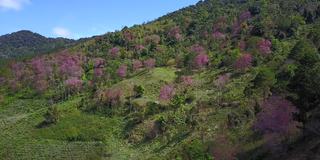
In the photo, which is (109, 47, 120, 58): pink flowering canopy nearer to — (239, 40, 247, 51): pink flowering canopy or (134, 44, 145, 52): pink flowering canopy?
(134, 44, 145, 52): pink flowering canopy

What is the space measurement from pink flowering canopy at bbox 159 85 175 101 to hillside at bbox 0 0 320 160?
20 cm

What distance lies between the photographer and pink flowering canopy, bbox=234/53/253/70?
8950 cm

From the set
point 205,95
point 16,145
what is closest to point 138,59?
point 205,95

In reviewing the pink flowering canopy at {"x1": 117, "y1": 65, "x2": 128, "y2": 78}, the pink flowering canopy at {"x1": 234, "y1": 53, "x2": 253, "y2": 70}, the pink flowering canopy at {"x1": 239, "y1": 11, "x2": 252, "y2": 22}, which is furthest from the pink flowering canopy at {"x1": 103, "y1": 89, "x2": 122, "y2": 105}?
the pink flowering canopy at {"x1": 239, "y1": 11, "x2": 252, "y2": 22}

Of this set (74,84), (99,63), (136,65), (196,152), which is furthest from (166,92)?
(99,63)

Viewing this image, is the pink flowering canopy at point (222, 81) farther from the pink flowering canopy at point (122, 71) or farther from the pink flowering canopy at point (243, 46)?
the pink flowering canopy at point (122, 71)

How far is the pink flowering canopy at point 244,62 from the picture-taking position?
89.5m

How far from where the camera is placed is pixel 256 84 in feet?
222

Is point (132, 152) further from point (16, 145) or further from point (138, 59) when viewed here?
point (138, 59)

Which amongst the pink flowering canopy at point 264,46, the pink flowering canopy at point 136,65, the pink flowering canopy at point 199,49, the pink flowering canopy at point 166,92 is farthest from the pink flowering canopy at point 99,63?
the pink flowering canopy at point 264,46

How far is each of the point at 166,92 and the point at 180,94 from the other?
345cm

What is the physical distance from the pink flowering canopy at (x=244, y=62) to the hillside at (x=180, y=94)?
0.79 feet

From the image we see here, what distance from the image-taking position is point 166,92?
88.6 meters

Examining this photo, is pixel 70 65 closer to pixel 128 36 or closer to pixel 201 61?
pixel 128 36
